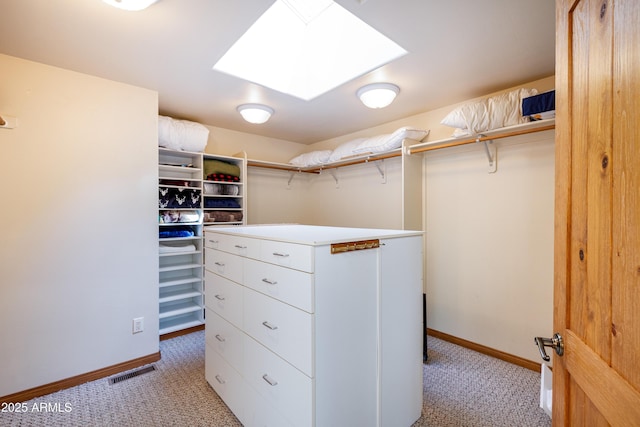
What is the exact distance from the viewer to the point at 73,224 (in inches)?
85.5

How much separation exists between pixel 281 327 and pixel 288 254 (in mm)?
381

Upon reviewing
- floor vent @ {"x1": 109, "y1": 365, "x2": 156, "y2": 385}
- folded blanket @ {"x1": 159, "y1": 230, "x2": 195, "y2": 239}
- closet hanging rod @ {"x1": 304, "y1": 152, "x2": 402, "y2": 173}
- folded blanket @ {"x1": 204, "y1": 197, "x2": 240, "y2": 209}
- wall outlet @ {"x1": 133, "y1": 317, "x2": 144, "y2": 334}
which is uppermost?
closet hanging rod @ {"x1": 304, "y1": 152, "x2": 402, "y2": 173}

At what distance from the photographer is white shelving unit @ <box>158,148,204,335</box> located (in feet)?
9.37

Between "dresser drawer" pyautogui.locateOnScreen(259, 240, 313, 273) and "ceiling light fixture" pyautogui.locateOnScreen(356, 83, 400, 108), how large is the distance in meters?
1.57

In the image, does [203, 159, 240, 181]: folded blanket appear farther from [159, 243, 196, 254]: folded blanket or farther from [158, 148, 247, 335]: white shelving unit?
[159, 243, 196, 254]: folded blanket

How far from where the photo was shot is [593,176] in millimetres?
655

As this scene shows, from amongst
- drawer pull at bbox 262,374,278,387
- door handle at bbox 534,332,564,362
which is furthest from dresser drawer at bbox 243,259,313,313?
door handle at bbox 534,332,564,362

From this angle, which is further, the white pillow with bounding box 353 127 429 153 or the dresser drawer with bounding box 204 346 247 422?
the white pillow with bounding box 353 127 429 153

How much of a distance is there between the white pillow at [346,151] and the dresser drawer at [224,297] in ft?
6.67

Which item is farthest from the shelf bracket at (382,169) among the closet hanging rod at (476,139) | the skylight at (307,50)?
the skylight at (307,50)

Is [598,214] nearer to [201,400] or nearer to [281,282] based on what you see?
[281,282]

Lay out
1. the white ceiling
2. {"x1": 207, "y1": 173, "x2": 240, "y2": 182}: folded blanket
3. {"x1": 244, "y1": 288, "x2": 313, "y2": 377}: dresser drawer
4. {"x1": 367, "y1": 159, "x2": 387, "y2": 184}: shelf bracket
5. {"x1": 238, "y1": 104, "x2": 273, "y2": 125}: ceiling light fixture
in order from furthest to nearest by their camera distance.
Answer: {"x1": 367, "y1": 159, "x2": 387, "y2": 184}: shelf bracket
{"x1": 207, "y1": 173, "x2": 240, "y2": 182}: folded blanket
{"x1": 238, "y1": 104, "x2": 273, "y2": 125}: ceiling light fixture
the white ceiling
{"x1": 244, "y1": 288, "x2": 313, "y2": 377}: dresser drawer

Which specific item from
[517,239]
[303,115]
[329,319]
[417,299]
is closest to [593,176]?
[329,319]

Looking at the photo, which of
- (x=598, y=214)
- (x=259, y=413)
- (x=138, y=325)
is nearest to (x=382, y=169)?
(x=259, y=413)
